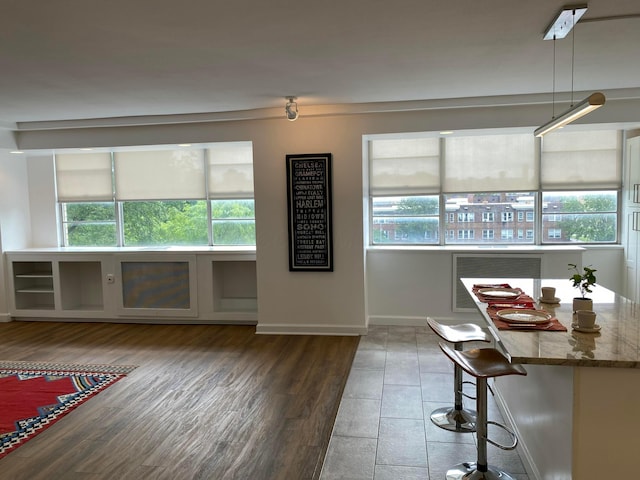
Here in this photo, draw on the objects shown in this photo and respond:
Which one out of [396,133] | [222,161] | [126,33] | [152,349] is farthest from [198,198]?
[126,33]

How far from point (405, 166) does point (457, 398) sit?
314 cm

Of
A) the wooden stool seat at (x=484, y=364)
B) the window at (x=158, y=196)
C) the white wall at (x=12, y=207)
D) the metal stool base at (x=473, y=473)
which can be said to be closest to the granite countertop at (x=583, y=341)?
the wooden stool seat at (x=484, y=364)

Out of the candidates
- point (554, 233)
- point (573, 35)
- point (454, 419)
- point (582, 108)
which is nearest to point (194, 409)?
point (454, 419)

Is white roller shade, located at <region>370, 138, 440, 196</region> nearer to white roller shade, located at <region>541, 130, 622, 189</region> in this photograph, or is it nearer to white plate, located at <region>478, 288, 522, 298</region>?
white roller shade, located at <region>541, 130, 622, 189</region>

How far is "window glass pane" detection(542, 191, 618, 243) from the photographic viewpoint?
220 inches

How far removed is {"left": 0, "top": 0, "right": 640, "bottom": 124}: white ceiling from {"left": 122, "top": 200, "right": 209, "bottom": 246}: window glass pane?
1816 mm

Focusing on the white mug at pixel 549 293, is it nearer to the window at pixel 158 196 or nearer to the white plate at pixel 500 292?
the white plate at pixel 500 292

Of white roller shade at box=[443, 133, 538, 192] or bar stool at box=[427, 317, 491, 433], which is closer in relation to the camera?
bar stool at box=[427, 317, 491, 433]

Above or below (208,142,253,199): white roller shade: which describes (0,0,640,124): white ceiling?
above

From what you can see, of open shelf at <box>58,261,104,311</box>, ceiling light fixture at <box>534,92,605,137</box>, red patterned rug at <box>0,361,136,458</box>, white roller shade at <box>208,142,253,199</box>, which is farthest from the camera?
open shelf at <box>58,261,104,311</box>

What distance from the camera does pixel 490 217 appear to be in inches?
227

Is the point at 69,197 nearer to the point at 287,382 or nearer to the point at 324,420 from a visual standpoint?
the point at 287,382

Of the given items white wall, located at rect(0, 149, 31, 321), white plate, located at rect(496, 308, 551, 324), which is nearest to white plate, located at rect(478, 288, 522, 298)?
white plate, located at rect(496, 308, 551, 324)

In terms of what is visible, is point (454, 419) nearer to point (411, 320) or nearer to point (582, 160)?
point (411, 320)
